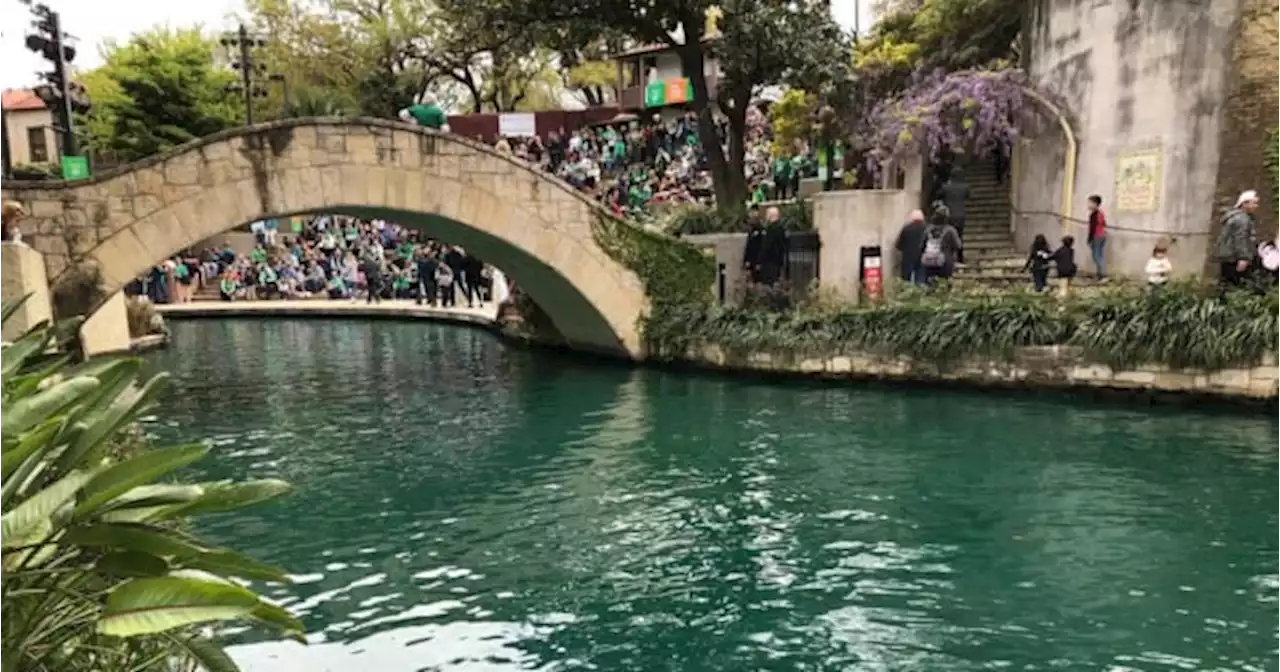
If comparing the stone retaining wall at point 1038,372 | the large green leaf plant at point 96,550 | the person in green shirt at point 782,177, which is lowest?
the stone retaining wall at point 1038,372

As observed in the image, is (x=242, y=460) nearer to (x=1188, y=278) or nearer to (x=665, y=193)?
(x=1188, y=278)

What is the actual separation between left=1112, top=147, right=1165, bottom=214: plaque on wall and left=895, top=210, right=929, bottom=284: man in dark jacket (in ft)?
9.29

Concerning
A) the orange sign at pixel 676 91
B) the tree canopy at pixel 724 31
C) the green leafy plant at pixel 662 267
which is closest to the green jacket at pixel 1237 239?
the tree canopy at pixel 724 31

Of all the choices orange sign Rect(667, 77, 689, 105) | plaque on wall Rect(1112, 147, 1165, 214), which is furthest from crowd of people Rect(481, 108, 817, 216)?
plaque on wall Rect(1112, 147, 1165, 214)

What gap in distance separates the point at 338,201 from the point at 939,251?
8.07m

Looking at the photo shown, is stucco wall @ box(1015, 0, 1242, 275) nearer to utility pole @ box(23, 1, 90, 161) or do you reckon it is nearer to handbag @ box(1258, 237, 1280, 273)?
handbag @ box(1258, 237, 1280, 273)

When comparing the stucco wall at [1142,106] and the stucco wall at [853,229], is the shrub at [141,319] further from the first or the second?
the stucco wall at [1142,106]

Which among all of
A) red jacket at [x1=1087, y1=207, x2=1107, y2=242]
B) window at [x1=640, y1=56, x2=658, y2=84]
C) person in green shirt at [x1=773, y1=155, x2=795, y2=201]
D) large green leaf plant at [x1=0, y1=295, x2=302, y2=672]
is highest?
window at [x1=640, y1=56, x2=658, y2=84]

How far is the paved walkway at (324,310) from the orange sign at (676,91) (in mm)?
17400

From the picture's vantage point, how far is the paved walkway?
2216 centimetres

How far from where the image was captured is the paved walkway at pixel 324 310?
72.7ft

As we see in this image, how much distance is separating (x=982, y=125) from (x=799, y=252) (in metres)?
3.64

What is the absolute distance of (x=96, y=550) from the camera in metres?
2.46

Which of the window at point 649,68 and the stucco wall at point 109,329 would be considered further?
the window at point 649,68
